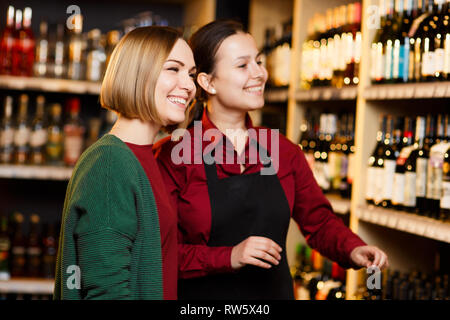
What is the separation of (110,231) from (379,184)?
1.12 metres

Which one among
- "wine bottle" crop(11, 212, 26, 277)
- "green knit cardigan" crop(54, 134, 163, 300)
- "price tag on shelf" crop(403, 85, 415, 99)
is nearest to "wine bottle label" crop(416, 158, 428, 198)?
"price tag on shelf" crop(403, 85, 415, 99)

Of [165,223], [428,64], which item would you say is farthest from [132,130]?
[428,64]

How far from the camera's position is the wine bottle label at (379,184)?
75.5 inches

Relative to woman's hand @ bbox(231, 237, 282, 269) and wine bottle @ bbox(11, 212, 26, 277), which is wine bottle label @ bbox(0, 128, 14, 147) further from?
woman's hand @ bbox(231, 237, 282, 269)

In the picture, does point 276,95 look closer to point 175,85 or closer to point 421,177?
point 421,177

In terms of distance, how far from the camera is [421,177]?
1.77m

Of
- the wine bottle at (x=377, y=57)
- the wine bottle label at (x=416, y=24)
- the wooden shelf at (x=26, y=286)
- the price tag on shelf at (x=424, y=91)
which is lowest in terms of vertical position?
the wooden shelf at (x=26, y=286)

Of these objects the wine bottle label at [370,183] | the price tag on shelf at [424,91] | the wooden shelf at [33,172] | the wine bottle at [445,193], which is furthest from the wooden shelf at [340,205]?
the wooden shelf at [33,172]

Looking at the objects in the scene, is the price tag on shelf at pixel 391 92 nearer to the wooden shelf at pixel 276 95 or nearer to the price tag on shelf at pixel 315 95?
the price tag on shelf at pixel 315 95

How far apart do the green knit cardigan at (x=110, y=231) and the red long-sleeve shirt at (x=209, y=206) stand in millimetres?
247

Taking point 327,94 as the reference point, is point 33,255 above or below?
below

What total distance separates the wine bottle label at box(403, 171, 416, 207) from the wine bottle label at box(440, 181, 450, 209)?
15 cm
